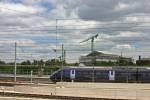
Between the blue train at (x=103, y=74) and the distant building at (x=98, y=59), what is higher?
the distant building at (x=98, y=59)

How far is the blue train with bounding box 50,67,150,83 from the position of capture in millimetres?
47156

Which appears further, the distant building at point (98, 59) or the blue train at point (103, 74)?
the distant building at point (98, 59)

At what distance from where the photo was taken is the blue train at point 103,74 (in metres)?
47.2

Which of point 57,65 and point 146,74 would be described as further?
point 57,65

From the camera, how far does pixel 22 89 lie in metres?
32.1

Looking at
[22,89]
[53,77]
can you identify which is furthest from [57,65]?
[22,89]

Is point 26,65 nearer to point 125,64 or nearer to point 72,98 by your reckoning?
point 125,64

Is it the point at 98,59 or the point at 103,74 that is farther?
the point at 98,59

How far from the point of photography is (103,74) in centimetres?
4841

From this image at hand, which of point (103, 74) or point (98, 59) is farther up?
point (98, 59)

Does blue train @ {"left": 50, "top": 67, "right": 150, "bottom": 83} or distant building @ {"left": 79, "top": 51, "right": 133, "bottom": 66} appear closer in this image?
blue train @ {"left": 50, "top": 67, "right": 150, "bottom": 83}

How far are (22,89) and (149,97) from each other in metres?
9.63

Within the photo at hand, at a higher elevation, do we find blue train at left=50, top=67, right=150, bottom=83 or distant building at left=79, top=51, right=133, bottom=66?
distant building at left=79, top=51, right=133, bottom=66

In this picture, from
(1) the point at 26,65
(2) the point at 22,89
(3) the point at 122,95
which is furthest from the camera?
(1) the point at 26,65
